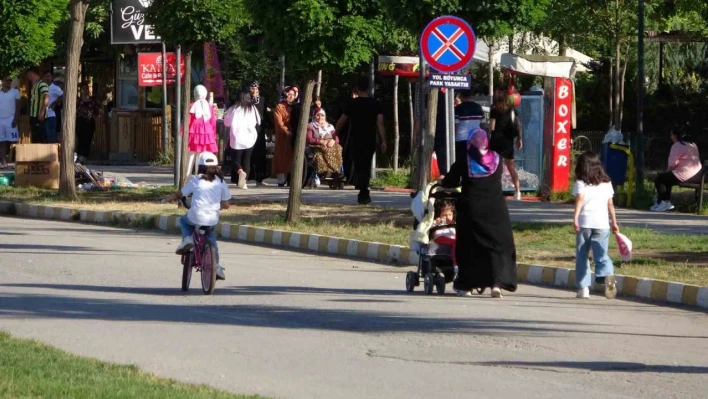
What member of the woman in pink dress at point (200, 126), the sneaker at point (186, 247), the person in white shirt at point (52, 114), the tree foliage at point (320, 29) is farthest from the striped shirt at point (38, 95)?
the sneaker at point (186, 247)

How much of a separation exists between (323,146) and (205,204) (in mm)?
11769

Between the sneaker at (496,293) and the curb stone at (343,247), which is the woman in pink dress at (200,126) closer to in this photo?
the curb stone at (343,247)

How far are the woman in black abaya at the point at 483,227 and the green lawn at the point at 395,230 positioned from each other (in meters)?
1.86

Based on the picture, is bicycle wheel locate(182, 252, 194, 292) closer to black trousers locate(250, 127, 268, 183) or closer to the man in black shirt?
the man in black shirt

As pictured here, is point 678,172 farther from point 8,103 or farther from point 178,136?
point 8,103

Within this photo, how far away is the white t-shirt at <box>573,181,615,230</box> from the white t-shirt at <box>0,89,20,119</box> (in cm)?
1979

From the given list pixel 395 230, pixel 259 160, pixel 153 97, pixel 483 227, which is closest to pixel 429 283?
pixel 483 227

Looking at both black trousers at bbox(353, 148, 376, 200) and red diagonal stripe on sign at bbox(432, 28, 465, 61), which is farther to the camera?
black trousers at bbox(353, 148, 376, 200)

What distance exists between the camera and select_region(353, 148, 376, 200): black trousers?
2081cm

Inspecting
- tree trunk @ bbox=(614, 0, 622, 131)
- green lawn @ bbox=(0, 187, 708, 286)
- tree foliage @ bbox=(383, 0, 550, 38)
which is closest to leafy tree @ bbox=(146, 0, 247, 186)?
green lawn @ bbox=(0, 187, 708, 286)

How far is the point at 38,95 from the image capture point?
95.6 ft

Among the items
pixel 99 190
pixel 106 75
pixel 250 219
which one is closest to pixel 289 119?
pixel 99 190

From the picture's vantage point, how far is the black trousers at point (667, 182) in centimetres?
2073

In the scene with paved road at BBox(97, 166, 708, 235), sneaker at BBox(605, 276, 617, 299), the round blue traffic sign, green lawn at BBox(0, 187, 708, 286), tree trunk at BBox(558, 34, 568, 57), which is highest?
tree trunk at BBox(558, 34, 568, 57)
